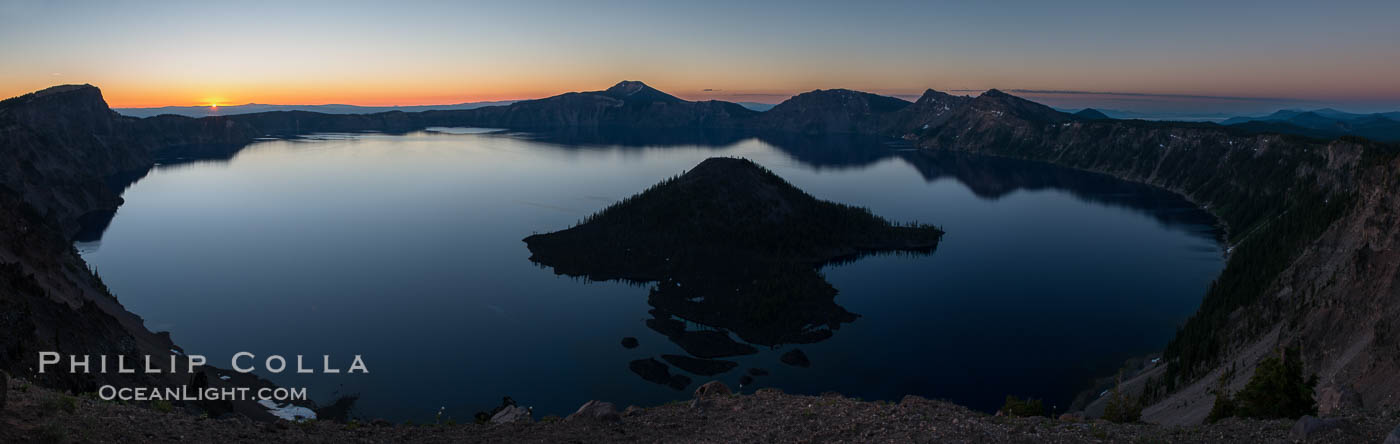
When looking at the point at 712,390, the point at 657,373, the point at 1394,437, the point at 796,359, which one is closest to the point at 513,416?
the point at 712,390

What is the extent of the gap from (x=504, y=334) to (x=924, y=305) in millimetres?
64801

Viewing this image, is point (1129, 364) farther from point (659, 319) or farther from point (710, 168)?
point (710, 168)

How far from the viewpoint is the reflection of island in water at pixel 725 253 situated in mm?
96000

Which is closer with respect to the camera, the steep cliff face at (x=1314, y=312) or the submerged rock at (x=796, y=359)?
the steep cliff face at (x=1314, y=312)

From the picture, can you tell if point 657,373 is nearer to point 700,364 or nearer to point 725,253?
point 700,364

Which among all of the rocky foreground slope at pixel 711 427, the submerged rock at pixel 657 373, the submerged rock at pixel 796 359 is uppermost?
the rocky foreground slope at pixel 711 427

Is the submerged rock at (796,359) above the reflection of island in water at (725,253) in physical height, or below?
below

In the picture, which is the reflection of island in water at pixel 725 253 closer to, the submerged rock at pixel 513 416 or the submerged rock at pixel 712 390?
the submerged rock at pixel 513 416

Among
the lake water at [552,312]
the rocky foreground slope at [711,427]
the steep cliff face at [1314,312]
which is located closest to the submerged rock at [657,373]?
the lake water at [552,312]

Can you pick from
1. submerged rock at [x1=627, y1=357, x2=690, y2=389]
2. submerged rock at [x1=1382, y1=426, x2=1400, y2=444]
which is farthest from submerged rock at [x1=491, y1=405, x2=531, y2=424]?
submerged rock at [x1=627, y1=357, x2=690, y2=389]

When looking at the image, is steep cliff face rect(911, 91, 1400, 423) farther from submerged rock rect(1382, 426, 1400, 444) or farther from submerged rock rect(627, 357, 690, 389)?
submerged rock rect(627, 357, 690, 389)

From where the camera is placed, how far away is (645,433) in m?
34.2

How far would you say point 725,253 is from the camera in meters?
134

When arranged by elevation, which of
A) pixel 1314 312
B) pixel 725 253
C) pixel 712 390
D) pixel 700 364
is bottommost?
pixel 700 364
